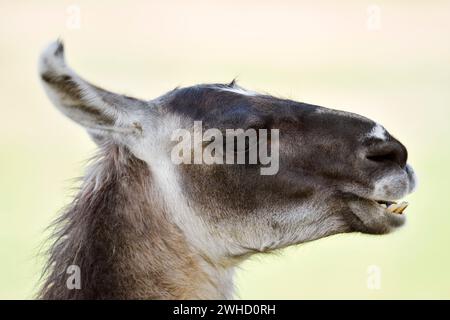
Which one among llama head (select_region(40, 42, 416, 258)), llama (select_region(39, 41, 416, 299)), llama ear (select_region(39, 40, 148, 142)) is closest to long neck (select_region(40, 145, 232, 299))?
llama (select_region(39, 41, 416, 299))

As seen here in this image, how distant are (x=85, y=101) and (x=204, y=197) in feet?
3.87

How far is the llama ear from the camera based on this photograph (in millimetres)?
6875

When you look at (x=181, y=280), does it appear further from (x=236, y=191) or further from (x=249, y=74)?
(x=249, y=74)

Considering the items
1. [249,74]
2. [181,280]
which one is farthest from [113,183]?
[249,74]

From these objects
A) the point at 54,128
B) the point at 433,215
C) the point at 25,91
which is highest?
the point at 25,91

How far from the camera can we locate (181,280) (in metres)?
7.38

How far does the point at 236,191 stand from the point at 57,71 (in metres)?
1.64

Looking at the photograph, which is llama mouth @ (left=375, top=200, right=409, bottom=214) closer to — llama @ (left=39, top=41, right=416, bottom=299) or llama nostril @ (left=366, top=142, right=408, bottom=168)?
llama @ (left=39, top=41, right=416, bottom=299)

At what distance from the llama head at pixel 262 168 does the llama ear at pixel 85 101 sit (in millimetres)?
11

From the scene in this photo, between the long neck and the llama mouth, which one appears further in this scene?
the llama mouth

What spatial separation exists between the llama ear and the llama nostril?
5.88 ft

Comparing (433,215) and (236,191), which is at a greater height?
(433,215)

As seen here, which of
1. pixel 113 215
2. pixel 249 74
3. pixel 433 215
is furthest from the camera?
pixel 249 74

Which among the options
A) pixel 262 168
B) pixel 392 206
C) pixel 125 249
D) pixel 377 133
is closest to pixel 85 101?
pixel 125 249
